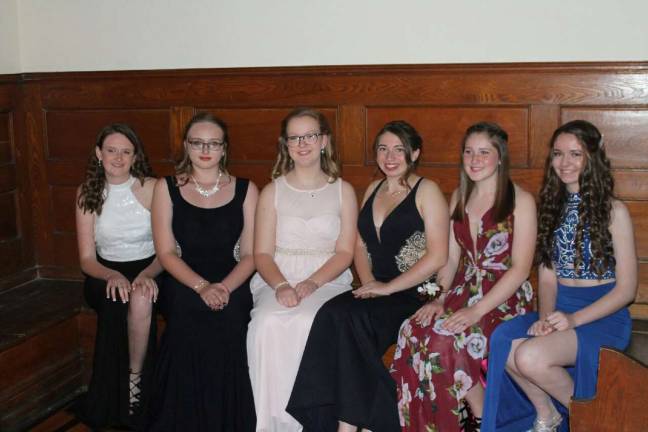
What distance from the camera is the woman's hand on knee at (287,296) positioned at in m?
3.18

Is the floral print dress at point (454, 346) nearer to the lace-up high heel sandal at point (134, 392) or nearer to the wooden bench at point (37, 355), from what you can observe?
the lace-up high heel sandal at point (134, 392)

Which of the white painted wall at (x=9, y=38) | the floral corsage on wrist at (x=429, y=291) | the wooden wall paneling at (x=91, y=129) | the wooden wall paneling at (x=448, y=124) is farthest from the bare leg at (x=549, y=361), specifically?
the white painted wall at (x=9, y=38)

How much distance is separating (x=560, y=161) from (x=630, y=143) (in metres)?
0.74

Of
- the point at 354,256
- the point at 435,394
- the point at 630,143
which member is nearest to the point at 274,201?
the point at 354,256

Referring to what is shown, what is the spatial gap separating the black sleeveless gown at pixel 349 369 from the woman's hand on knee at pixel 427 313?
0.09 m

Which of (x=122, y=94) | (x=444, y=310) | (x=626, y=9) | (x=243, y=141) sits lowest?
(x=444, y=310)

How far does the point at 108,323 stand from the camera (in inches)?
→ 135

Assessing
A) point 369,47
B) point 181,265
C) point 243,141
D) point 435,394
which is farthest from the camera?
point 243,141

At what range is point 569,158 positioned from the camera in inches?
118

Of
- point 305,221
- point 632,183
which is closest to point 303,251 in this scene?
point 305,221

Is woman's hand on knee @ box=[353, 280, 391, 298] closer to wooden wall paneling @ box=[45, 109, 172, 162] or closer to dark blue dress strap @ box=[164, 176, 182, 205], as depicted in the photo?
dark blue dress strap @ box=[164, 176, 182, 205]

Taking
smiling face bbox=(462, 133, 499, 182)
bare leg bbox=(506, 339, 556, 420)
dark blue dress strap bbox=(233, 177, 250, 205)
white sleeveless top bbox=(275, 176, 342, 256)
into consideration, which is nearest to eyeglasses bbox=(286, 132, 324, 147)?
white sleeveless top bbox=(275, 176, 342, 256)

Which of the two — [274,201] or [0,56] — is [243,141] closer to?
[274,201]

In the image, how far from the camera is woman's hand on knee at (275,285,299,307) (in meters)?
3.18
